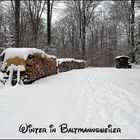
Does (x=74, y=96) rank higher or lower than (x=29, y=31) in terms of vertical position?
lower

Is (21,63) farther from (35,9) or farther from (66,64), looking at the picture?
(35,9)

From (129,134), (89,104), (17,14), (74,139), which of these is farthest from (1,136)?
(17,14)

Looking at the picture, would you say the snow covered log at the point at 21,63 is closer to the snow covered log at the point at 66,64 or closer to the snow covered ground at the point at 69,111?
the snow covered ground at the point at 69,111

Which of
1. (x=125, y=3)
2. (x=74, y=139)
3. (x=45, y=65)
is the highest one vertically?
(x=125, y=3)

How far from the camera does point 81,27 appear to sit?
3366cm

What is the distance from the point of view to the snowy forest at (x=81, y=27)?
25.9 meters

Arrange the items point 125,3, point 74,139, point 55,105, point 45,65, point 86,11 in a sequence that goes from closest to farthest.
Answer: point 74,139
point 55,105
point 45,65
point 125,3
point 86,11

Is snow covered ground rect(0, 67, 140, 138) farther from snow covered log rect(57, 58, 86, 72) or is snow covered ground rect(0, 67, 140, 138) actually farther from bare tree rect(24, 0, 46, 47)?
bare tree rect(24, 0, 46, 47)

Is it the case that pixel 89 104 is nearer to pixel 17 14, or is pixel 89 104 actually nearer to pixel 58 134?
pixel 58 134

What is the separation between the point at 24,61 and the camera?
8523 millimetres

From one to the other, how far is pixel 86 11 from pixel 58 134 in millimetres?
29856

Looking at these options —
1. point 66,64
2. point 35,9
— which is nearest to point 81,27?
point 35,9

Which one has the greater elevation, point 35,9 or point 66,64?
point 35,9

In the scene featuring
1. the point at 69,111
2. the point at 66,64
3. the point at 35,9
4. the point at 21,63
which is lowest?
the point at 69,111
